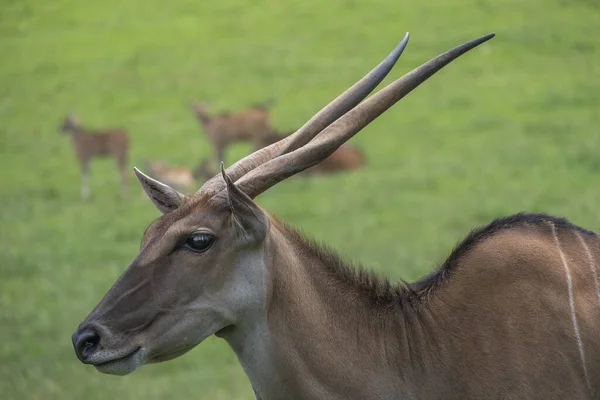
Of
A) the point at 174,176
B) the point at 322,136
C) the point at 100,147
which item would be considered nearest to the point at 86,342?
the point at 322,136

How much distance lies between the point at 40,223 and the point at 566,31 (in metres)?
10.4

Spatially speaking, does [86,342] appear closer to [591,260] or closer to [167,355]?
[167,355]

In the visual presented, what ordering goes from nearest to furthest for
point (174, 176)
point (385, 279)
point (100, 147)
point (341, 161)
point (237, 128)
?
point (385, 279), point (174, 176), point (341, 161), point (100, 147), point (237, 128)

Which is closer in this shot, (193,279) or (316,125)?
(193,279)

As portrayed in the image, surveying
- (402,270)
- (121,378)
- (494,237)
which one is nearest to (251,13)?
(402,270)

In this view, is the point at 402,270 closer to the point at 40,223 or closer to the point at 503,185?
the point at 503,185

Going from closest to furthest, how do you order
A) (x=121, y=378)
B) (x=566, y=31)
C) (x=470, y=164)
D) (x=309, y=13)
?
(x=121, y=378) < (x=470, y=164) < (x=566, y=31) < (x=309, y=13)

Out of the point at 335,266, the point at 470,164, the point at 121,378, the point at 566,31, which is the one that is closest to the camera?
the point at 335,266

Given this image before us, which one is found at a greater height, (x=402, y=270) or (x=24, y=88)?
(x=402, y=270)

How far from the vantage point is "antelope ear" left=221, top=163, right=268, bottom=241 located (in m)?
4.34

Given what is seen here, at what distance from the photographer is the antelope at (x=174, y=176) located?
15.7 m

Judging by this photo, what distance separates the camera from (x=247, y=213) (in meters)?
4.42

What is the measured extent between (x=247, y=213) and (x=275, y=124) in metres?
14.2

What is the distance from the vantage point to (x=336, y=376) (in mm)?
4598
